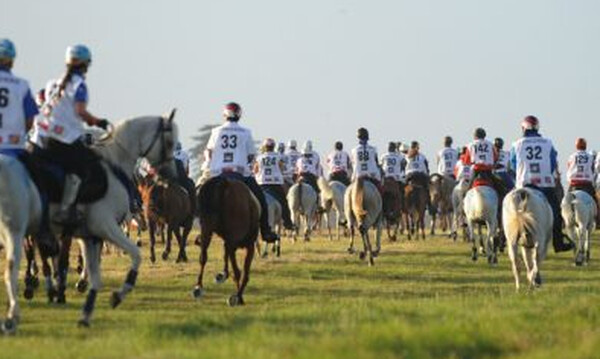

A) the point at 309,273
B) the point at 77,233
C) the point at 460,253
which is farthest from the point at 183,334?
the point at 460,253

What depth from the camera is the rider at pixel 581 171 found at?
27.8 metres

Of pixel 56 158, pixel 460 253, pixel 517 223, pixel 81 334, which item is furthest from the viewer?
pixel 460 253

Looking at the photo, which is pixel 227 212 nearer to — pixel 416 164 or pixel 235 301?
pixel 235 301

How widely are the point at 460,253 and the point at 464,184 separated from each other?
3.92m

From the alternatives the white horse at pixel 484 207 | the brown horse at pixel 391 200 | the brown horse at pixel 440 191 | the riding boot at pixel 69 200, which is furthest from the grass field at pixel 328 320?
the brown horse at pixel 440 191

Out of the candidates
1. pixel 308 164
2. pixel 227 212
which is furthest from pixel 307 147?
pixel 227 212

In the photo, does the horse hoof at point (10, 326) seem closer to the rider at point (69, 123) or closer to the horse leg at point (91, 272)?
the horse leg at point (91, 272)

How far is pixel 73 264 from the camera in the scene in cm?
2800

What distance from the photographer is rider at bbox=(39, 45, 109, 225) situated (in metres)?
14.5

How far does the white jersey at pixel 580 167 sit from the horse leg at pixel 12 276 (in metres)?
17.0

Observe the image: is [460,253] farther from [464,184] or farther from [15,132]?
[15,132]

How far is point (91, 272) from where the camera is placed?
48.8ft

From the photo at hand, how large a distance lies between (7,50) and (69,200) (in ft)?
6.53

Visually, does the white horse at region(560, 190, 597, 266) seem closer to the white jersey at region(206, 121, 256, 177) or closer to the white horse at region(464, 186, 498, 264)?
the white horse at region(464, 186, 498, 264)
